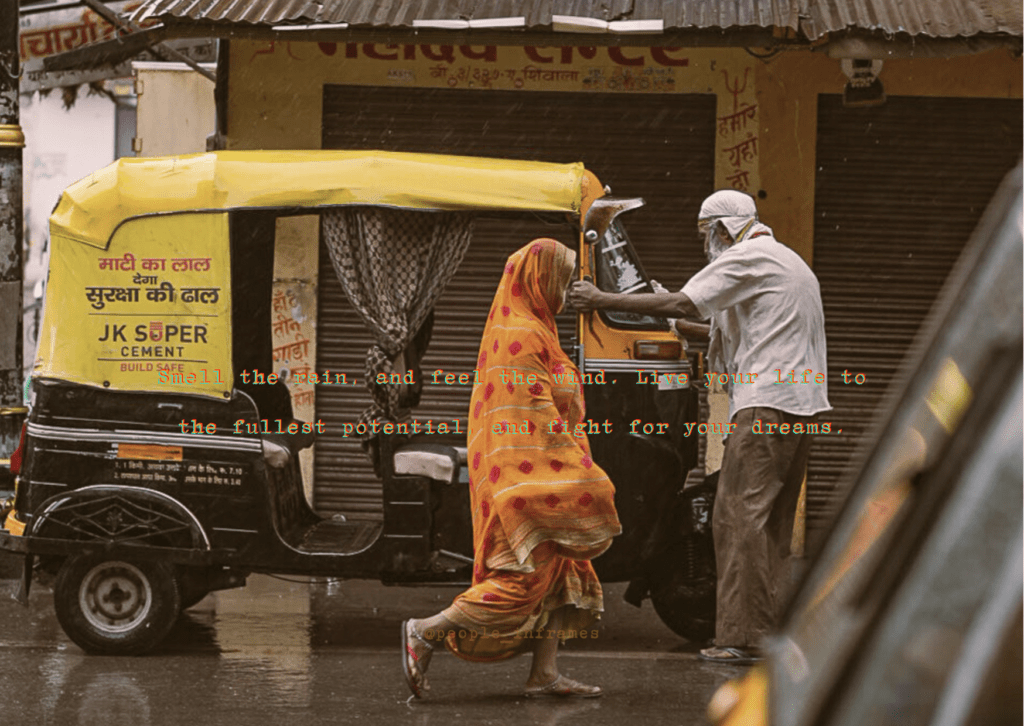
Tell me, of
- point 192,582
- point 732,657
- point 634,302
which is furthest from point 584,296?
point 192,582

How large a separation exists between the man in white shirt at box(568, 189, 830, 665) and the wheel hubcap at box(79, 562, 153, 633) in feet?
7.18

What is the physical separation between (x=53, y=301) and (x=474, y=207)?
1793mm

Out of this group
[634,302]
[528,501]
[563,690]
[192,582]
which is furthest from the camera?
[192,582]

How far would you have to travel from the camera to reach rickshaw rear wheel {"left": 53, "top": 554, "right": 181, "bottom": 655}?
607cm

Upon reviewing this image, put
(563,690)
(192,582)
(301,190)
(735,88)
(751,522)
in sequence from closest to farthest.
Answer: (563,690) < (751,522) < (301,190) < (192,582) < (735,88)

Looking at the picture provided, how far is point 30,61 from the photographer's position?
11320 millimetres

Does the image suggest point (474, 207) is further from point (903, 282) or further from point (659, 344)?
point (903, 282)

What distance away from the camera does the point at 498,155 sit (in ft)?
30.9

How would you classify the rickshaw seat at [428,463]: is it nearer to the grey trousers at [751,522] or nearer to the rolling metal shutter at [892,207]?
the grey trousers at [751,522]

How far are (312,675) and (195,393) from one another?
1255 millimetres

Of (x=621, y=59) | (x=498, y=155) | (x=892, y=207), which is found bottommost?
(x=892, y=207)

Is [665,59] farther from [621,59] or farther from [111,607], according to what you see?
[111,607]

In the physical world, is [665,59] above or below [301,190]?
above

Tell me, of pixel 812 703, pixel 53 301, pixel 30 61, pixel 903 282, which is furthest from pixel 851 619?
pixel 30 61
